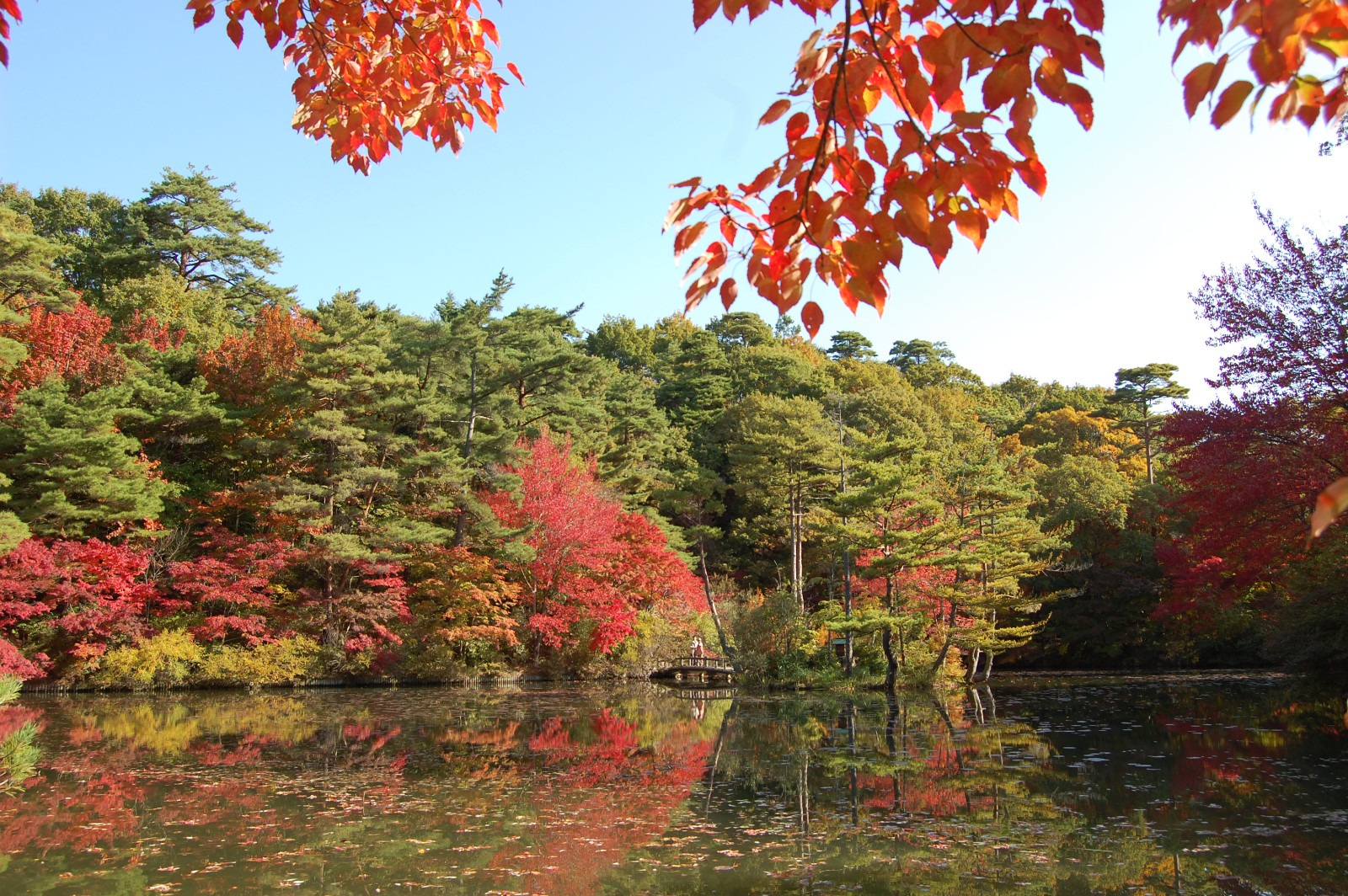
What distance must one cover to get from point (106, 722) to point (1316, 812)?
42.2 feet

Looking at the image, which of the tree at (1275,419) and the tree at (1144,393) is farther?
the tree at (1144,393)

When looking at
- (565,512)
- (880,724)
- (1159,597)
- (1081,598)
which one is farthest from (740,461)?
(880,724)

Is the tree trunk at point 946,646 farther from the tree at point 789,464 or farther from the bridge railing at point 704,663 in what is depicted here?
the bridge railing at point 704,663

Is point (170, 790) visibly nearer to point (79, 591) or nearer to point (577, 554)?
point (79, 591)

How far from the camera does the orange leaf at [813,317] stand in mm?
1731

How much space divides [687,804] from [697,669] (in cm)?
1226

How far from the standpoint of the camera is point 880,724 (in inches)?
442

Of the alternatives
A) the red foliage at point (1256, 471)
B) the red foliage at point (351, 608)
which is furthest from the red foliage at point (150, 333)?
the red foliage at point (1256, 471)

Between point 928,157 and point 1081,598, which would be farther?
point 1081,598

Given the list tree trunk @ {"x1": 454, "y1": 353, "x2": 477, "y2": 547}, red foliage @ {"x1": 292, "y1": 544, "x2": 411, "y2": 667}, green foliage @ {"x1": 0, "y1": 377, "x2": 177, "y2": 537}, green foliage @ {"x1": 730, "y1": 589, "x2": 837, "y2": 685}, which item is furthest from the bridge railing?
green foliage @ {"x1": 0, "y1": 377, "x2": 177, "y2": 537}

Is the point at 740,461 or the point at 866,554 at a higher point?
the point at 740,461

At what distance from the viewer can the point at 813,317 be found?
5.70 feet

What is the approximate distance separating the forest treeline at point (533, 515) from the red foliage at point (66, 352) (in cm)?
5

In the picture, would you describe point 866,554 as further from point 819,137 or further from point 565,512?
point 819,137
